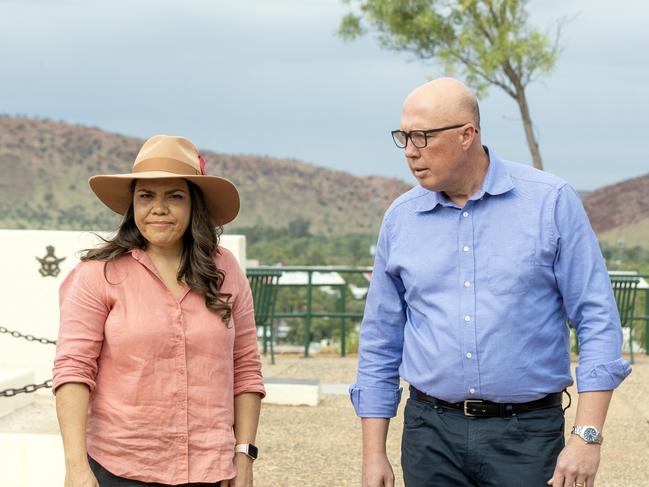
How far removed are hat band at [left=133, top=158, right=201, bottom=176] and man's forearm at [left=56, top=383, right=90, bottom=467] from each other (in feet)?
2.12

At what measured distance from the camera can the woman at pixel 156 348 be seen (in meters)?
3.21

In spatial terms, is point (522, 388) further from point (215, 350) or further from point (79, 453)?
point (79, 453)

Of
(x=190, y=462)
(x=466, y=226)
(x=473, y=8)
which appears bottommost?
(x=190, y=462)

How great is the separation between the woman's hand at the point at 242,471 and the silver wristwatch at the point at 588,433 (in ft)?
2.98

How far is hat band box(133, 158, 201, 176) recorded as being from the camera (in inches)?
134

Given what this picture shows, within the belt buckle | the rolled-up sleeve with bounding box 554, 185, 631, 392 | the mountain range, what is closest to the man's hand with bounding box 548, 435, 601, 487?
the rolled-up sleeve with bounding box 554, 185, 631, 392

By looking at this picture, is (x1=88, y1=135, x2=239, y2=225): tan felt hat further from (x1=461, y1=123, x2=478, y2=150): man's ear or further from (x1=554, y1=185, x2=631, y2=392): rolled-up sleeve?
(x1=554, y1=185, x2=631, y2=392): rolled-up sleeve

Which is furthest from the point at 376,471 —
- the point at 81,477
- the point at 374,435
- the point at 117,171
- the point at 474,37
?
the point at 117,171

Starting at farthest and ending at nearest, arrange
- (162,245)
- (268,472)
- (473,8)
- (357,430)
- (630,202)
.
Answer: (630,202)
(473,8)
(357,430)
(268,472)
(162,245)

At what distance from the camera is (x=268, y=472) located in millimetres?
7438

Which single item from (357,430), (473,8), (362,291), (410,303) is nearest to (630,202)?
(473,8)

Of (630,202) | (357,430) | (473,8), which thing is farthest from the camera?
(630,202)

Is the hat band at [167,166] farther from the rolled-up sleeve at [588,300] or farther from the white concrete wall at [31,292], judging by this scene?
the white concrete wall at [31,292]

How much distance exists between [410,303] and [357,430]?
5.59 m
